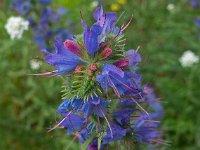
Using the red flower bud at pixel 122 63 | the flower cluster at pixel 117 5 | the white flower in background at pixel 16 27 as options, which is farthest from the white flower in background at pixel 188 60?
the red flower bud at pixel 122 63

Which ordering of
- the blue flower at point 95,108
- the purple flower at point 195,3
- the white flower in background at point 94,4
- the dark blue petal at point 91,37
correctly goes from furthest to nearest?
the purple flower at point 195,3, the white flower in background at point 94,4, the blue flower at point 95,108, the dark blue petal at point 91,37

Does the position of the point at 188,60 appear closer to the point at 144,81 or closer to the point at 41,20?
the point at 144,81

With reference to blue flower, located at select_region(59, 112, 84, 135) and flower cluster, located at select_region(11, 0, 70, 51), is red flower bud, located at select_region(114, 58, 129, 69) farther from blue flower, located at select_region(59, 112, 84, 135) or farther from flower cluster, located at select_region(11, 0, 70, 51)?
flower cluster, located at select_region(11, 0, 70, 51)

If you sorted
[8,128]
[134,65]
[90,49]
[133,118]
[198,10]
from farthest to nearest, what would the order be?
[198,10], [8,128], [133,118], [134,65], [90,49]

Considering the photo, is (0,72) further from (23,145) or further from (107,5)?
(107,5)

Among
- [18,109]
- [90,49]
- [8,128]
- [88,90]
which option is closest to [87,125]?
[88,90]

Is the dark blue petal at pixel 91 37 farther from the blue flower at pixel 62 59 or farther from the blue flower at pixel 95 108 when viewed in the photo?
the blue flower at pixel 95 108
